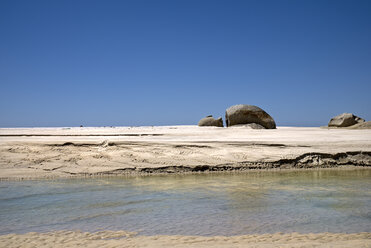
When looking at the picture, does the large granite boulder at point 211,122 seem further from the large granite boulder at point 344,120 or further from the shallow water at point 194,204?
the shallow water at point 194,204

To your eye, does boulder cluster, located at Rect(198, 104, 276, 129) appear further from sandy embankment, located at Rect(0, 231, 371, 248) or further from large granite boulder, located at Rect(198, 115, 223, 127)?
sandy embankment, located at Rect(0, 231, 371, 248)

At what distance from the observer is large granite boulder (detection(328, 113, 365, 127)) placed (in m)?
17.0

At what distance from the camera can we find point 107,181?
5.34 m

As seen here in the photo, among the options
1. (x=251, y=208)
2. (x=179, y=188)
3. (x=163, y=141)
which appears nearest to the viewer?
(x=251, y=208)

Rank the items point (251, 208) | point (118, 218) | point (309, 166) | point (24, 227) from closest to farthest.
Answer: point (24, 227), point (118, 218), point (251, 208), point (309, 166)

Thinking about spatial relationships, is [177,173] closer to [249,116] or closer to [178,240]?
[178,240]

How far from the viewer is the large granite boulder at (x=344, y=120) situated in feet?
55.7

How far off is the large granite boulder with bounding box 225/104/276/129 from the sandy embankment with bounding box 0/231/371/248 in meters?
10.8

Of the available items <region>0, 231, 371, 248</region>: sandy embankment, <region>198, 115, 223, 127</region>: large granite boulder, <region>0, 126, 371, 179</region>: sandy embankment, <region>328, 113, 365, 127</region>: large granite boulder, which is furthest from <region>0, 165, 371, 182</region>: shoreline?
<region>328, 113, 365, 127</region>: large granite boulder

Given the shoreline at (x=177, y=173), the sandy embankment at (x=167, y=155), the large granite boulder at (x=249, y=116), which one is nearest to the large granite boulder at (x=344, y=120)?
the large granite boulder at (x=249, y=116)

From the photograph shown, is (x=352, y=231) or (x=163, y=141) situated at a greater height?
(x=163, y=141)

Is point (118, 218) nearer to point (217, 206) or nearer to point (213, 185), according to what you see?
point (217, 206)

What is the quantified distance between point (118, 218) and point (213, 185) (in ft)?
6.39

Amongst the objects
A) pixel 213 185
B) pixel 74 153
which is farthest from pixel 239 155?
pixel 74 153
